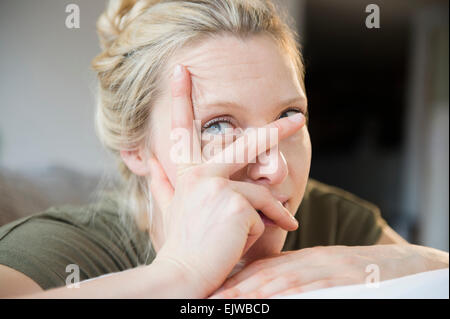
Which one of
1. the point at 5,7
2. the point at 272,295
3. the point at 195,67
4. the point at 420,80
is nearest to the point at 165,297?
the point at 272,295

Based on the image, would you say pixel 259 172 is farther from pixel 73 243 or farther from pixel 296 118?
pixel 73 243

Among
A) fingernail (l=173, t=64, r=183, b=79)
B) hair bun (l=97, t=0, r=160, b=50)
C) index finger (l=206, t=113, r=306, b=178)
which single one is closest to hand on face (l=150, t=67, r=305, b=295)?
index finger (l=206, t=113, r=306, b=178)

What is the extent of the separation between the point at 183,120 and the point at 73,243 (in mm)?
352

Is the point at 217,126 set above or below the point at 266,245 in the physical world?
above

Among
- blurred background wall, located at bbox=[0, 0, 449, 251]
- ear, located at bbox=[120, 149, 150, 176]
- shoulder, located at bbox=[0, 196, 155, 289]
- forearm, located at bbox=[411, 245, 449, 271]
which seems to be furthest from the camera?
blurred background wall, located at bbox=[0, 0, 449, 251]

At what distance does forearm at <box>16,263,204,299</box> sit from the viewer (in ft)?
1.52

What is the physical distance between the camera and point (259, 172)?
59 centimetres

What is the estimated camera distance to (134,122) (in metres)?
0.77

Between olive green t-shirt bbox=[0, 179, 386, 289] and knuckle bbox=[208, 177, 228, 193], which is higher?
knuckle bbox=[208, 177, 228, 193]

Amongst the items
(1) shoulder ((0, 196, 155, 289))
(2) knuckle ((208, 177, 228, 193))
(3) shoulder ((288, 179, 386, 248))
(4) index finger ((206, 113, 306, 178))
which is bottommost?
(3) shoulder ((288, 179, 386, 248))

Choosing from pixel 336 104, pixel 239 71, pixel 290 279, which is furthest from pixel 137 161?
pixel 336 104

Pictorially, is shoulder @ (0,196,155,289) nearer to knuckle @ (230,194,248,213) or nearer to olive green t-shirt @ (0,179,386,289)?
olive green t-shirt @ (0,179,386,289)

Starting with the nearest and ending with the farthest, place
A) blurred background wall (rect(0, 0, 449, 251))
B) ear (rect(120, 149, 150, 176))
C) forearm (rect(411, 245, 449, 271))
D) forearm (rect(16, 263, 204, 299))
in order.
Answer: forearm (rect(16, 263, 204, 299))
forearm (rect(411, 245, 449, 271))
ear (rect(120, 149, 150, 176))
blurred background wall (rect(0, 0, 449, 251))

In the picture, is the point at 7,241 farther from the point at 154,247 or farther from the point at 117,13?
the point at 117,13
